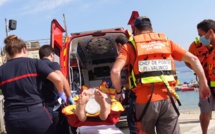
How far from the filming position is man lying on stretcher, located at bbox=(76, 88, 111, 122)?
136 inches

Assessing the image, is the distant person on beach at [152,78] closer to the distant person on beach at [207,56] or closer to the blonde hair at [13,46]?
the blonde hair at [13,46]

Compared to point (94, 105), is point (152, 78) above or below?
above

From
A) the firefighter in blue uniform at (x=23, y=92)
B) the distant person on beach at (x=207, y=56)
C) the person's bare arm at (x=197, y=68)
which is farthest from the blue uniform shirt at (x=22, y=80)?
the distant person on beach at (x=207, y=56)

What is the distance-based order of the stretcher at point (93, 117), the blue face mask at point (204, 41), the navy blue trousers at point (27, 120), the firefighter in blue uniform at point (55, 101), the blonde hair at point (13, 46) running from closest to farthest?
the navy blue trousers at point (27, 120), the blonde hair at point (13, 46), the stretcher at point (93, 117), the firefighter in blue uniform at point (55, 101), the blue face mask at point (204, 41)

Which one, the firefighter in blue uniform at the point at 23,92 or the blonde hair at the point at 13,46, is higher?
the blonde hair at the point at 13,46

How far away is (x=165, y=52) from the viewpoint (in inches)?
132

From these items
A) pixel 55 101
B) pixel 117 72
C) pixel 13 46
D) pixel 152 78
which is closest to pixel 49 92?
pixel 55 101

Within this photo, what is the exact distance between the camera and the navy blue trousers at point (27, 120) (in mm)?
3238

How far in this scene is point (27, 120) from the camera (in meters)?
3.23

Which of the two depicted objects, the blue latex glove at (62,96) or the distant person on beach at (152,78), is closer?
the distant person on beach at (152,78)

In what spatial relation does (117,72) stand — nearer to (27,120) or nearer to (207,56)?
(27,120)

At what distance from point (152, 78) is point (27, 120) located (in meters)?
1.26

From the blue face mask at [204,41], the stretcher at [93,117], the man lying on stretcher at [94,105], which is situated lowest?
the stretcher at [93,117]

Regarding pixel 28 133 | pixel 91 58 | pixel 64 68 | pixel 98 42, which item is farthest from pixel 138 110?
pixel 91 58
